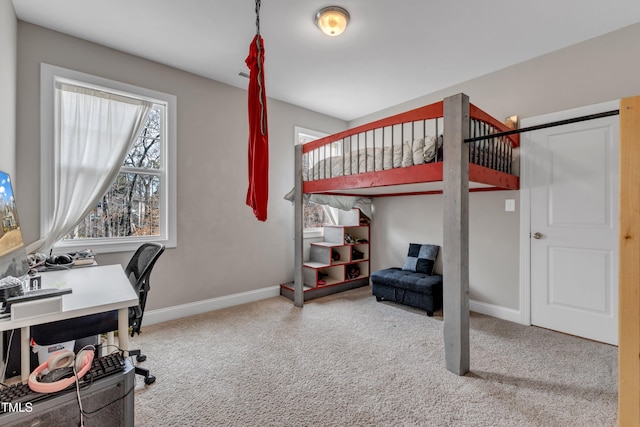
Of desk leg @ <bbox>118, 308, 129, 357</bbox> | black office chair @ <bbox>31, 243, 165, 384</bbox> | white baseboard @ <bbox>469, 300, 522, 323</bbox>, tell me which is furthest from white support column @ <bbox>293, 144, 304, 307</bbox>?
desk leg @ <bbox>118, 308, 129, 357</bbox>

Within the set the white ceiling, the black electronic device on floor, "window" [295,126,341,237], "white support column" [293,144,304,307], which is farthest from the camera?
"window" [295,126,341,237]

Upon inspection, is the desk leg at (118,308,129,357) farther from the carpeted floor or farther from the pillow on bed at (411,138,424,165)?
the pillow on bed at (411,138,424,165)

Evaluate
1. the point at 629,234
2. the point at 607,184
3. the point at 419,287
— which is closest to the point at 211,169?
the point at 419,287

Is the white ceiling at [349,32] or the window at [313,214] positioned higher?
the white ceiling at [349,32]

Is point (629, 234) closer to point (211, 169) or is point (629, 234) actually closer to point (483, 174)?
point (483, 174)

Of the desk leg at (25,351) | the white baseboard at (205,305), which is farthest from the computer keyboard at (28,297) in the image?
the white baseboard at (205,305)

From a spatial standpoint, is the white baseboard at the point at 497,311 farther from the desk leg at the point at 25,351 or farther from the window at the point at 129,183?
the desk leg at the point at 25,351

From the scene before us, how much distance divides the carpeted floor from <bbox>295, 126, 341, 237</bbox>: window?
1.59 metres

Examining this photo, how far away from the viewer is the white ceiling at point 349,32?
207 centimetres

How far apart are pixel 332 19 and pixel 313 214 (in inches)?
105

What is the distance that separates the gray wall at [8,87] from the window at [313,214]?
8.84 ft

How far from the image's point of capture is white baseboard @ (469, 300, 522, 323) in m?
2.92

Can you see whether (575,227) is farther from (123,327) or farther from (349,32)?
(123,327)

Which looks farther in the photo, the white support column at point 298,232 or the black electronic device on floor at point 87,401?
the white support column at point 298,232
